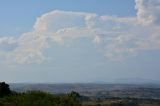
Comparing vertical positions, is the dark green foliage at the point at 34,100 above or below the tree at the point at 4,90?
below

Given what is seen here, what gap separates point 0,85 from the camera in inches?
1829

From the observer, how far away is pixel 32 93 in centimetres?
4422

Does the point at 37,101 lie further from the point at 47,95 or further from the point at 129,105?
the point at 129,105

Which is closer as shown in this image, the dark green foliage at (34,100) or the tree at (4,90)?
the dark green foliage at (34,100)

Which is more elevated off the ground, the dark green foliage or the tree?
the tree

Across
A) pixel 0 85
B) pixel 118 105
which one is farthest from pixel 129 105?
pixel 0 85

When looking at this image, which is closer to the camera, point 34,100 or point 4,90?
point 34,100

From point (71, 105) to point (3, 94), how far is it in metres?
9.37

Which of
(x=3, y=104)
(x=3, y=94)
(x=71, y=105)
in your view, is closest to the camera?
(x=3, y=104)

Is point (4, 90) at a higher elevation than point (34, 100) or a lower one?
higher

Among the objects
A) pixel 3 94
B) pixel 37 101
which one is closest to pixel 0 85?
pixel 3 94

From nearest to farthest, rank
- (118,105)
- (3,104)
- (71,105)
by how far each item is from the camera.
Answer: (3,104) < (71,105) < (118,105)

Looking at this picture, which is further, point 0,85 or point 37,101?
point 0,85

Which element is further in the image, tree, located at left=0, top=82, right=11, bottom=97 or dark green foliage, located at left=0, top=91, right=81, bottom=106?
tree, located at left=0, top=82, right=11, bottom=97
